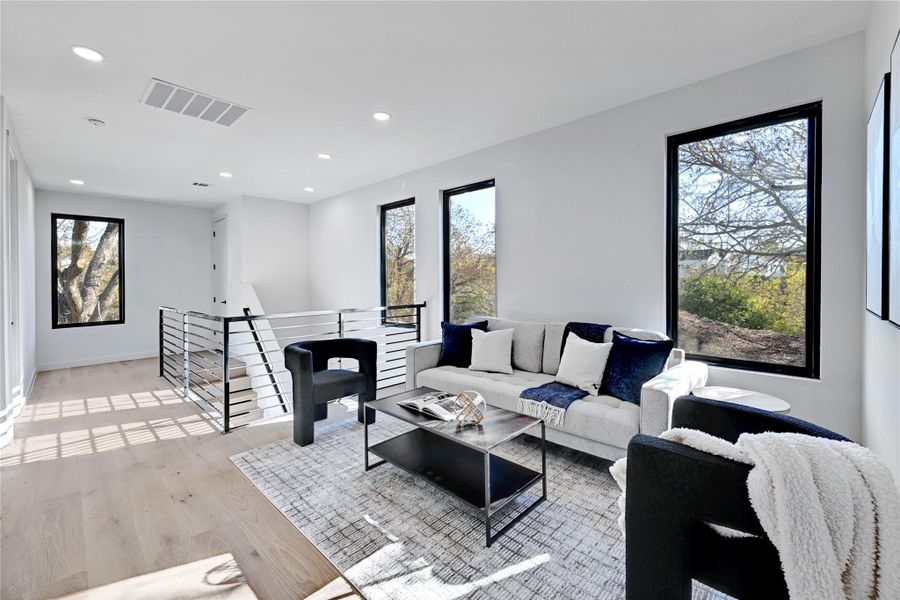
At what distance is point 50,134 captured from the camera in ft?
11.9

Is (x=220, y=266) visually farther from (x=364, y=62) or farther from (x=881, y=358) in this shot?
(x=881, y=358)

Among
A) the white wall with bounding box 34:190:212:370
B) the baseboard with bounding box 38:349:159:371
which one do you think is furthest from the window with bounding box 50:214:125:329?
the baseboard with bounding box 38:349:159:371

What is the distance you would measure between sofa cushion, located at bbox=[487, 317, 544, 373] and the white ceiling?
5.78 ft

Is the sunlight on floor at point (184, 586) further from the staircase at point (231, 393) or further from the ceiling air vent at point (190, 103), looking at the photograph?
the ceiling air vent at point (190, 103)

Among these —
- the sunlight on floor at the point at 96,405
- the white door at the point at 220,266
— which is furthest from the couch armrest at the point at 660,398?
the white door at the point at 220,266

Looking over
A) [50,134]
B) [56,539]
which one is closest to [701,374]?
[56,539]

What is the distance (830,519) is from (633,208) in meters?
2.61

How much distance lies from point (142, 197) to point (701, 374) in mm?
7507

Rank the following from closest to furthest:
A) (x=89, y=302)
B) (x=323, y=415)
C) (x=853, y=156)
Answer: (x=853, y=156), (x=323, y=415), (x=89, y=302)

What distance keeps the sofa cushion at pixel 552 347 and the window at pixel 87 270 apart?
258 inches

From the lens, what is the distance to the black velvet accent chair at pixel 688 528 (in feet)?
3.25

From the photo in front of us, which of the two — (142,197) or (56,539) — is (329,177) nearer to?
(142,197)

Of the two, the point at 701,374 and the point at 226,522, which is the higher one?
the point at 701,374

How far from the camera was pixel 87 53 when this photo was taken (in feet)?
7.79
